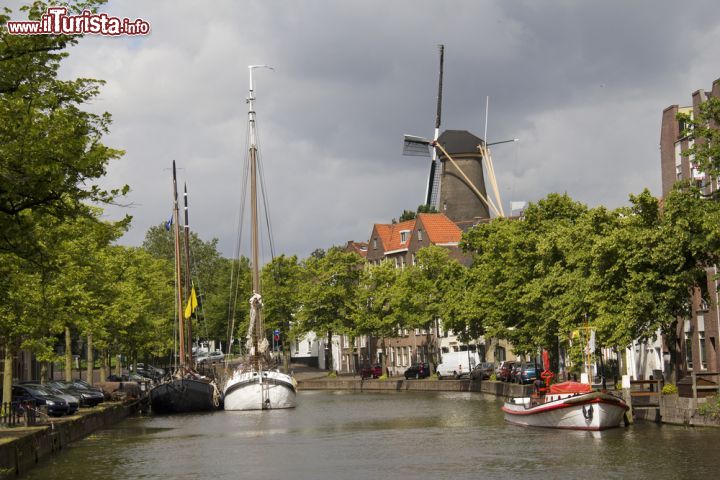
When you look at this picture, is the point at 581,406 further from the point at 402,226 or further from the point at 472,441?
the point at 402,226

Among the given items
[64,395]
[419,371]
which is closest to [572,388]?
[64,395]

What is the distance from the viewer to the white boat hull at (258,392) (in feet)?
254

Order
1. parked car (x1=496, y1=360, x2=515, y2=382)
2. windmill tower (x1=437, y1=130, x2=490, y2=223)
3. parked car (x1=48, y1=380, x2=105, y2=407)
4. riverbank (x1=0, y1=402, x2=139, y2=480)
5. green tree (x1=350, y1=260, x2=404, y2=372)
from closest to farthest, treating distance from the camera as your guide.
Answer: riverbank (x1=0, y1=402, x2=139, y2=480) → parked car (x1=48, y1=380, x2=105, y2=407) → parked car (x1=496, y1=360, x2=515, y2=382) → green tree (x1=350, y1=260, x2=404, y2=372) → windmill tower (x1=437, y1=130, x2=490, y2=223)

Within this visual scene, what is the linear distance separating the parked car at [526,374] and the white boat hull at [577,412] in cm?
2661

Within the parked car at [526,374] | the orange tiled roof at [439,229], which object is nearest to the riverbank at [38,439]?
the parked car at [526,374]

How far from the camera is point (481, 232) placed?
89438 millimetres

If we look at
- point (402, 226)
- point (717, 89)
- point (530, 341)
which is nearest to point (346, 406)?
point (530, 341)

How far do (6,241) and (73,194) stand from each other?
2047 mm

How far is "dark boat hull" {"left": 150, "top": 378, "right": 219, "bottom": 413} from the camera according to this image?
78.3 meters

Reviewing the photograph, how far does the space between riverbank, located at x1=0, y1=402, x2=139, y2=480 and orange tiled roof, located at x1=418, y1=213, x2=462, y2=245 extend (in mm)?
83501

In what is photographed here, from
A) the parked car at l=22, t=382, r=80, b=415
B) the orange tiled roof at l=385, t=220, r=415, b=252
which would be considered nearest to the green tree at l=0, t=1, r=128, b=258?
the parked car at l=22, t=382, r=80, b=415

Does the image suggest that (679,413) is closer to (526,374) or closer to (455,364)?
(526,374)

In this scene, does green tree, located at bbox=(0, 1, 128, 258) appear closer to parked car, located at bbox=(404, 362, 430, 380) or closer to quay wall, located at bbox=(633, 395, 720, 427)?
quay wall, located at bbox=(633, 395, 720, 427)

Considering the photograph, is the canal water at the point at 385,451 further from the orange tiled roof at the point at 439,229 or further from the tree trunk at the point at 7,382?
the orange tiled roof at the point at 439,229
